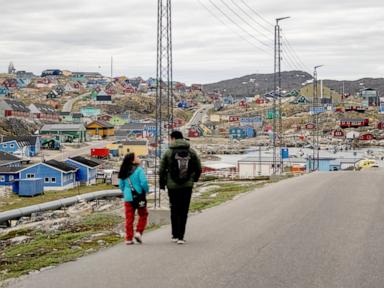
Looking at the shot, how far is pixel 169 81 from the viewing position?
73.6ft

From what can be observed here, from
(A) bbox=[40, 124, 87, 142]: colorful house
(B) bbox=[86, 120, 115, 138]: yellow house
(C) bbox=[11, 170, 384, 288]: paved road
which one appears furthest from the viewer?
(B) bbox=[86, 120, 115, 138]: yellow house

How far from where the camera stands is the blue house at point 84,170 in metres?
56.4

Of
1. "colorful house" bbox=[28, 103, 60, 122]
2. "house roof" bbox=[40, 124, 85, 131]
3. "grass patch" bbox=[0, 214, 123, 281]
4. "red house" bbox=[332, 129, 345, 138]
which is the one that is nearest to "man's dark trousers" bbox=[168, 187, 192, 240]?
"grass patch" bbox=[0, 214, 123, 281]

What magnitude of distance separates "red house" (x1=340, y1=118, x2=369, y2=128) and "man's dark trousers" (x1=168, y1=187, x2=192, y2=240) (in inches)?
5479

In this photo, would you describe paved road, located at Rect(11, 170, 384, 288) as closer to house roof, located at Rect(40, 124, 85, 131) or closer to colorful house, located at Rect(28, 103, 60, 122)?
house roof, located at Rect(40, 124, 85, 131)

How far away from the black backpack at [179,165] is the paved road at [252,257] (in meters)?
1.04

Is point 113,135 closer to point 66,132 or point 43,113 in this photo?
point 43,113

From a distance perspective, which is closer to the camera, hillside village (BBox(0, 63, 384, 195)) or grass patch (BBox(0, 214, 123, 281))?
grass patch (BBox(0, 214, 123, 281))

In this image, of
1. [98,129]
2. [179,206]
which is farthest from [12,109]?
[179,206]

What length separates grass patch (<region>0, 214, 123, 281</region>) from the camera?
30.1 ft

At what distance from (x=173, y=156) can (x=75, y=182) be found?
46.8 meters

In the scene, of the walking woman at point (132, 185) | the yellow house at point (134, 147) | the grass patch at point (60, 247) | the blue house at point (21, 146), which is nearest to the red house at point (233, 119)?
the yellow house at point (134, 147)

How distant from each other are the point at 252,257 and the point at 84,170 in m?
49.6

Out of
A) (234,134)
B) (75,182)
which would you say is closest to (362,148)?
(234,134)
